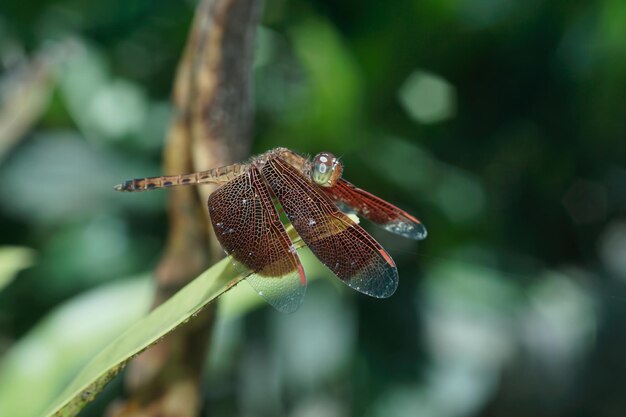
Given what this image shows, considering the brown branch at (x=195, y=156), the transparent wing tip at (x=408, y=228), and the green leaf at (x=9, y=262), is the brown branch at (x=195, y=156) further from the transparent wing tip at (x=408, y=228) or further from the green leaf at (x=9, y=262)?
the transparent wing tip at (x=408, y=228)

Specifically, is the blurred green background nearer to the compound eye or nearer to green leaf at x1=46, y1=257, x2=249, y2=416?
the compound eye

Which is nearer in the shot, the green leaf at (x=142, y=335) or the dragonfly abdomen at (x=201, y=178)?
the green leaf at (x=142, y=335)

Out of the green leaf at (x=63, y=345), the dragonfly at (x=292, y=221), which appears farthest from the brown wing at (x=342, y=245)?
the green leaf at (x=63, y=345)

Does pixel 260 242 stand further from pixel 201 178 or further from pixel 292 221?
pixel 201 178

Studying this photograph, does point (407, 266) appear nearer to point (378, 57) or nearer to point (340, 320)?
point (340, 320)

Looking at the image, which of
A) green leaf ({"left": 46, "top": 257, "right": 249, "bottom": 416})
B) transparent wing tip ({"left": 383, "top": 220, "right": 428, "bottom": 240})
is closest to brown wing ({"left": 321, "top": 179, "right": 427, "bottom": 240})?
transparent wing tip ({"left": 383, "top": 220, "right": 428, "bottom": 240})

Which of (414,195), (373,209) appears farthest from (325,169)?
(414,195)

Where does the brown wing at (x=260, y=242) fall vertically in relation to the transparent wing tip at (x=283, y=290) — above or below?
above
